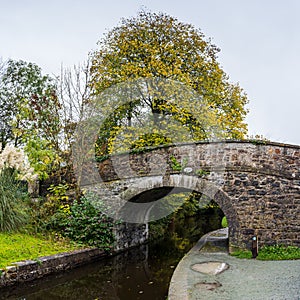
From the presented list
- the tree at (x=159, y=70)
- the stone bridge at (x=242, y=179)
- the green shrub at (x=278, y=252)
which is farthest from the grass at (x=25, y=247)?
the green shrub at (x=278, y=252)

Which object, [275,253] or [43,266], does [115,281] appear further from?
[275,253]

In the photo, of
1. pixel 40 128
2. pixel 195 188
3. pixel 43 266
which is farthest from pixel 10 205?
pixel 195 188

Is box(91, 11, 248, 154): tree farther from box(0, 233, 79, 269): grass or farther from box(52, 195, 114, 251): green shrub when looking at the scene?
box(0, 233, 79, 269): grass

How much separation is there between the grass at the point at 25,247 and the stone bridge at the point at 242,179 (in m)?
2.67

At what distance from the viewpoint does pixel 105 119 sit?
43.6ft

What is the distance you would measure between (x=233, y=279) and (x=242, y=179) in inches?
126

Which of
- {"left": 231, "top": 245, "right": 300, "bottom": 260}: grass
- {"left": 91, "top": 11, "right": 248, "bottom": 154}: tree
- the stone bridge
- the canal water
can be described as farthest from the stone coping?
{"left": 91, "top": 11, "right": 248, "bottom": 154}: tree

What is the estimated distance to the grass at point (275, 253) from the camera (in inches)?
319

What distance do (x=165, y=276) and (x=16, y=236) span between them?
3.59 metres

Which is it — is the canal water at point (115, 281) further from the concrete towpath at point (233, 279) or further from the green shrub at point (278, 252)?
the green shrub at point (278, 252)

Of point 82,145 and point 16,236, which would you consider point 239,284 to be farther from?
point 82,145

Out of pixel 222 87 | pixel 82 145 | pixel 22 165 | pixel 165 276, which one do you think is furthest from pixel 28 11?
pixel 222 87

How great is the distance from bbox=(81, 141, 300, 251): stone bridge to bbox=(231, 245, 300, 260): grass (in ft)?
0.50

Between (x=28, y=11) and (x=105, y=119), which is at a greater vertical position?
(x=28, y=11)
